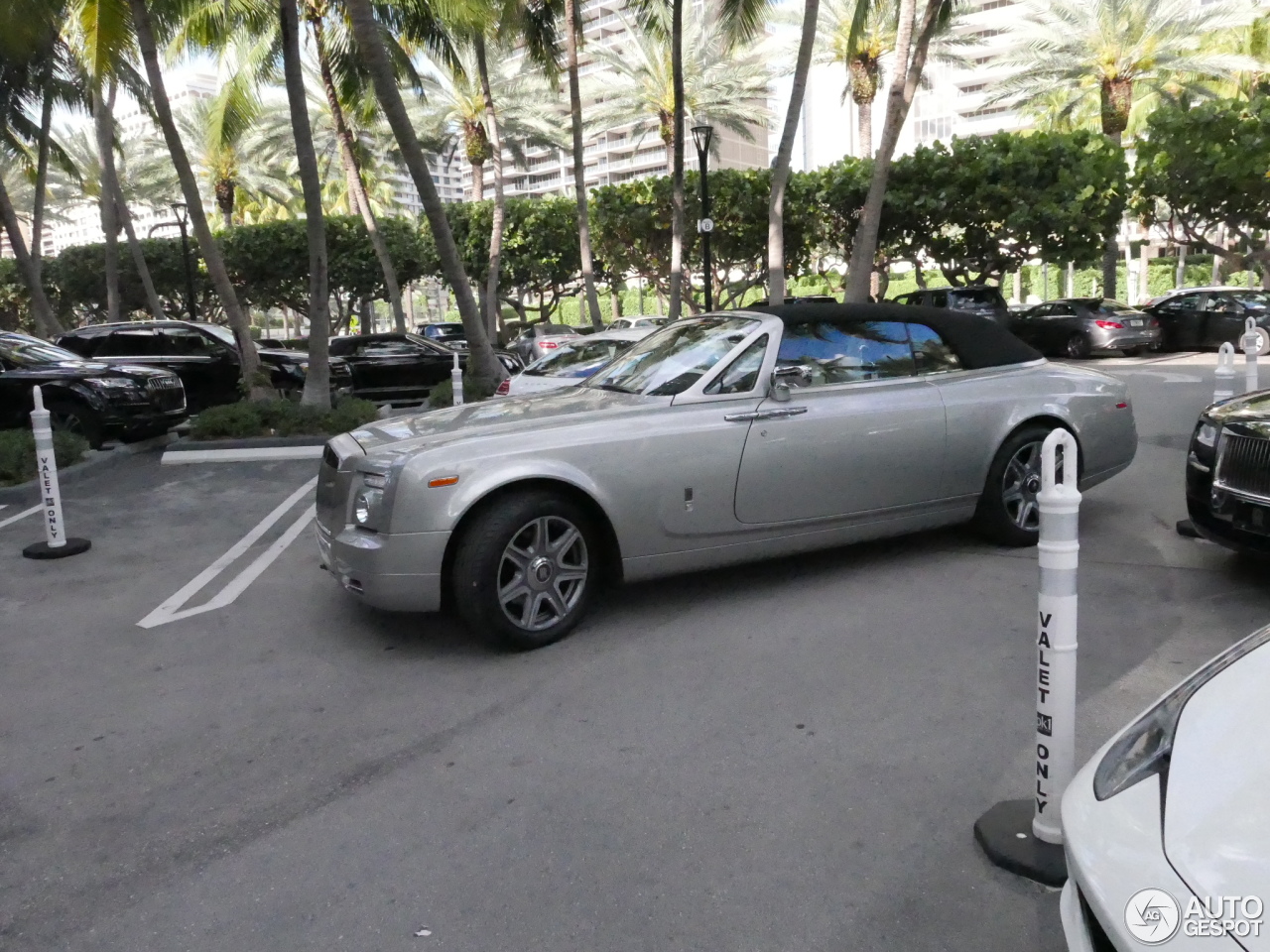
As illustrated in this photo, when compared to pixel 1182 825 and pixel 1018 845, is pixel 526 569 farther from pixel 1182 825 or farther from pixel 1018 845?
pixel 1182 825

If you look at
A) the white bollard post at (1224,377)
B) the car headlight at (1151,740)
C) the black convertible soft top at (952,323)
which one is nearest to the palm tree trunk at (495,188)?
the black convertible soft top at (952,323)

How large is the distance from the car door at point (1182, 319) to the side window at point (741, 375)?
21.5 m

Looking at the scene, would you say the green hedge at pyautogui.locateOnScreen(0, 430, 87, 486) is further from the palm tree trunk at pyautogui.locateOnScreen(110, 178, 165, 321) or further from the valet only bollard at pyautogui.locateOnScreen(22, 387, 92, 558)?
the palm tree trunk at pyautogui.locateOnScreen(110, 178, 165, 321)

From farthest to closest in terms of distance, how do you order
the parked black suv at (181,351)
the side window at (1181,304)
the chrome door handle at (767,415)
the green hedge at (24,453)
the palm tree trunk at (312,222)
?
1. the side window at (1181,304)
2. the parked black suv at (181,351)
3. the palm tree trunk at (312,222)
4. the green hedge at (24,453)
5. the chrome door handle at (767,415)

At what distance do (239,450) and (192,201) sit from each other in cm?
425

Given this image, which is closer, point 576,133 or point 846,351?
point 846,351

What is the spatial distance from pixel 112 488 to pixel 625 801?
27.1 feet

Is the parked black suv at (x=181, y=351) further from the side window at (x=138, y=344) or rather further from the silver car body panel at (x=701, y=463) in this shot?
the silver car body panel at (x=701, y=463)

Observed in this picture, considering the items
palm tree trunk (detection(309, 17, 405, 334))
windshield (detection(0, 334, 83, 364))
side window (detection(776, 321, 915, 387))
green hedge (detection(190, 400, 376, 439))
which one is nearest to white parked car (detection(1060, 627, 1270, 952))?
side window (detection(776, 321, 915, 387))

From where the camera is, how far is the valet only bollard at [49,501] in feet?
22.5

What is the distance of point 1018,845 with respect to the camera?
2977 mm

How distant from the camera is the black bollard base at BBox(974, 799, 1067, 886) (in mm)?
2865

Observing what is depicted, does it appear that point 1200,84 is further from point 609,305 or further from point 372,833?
point 372,833

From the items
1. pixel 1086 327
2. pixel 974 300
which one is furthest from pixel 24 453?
pixel 1086 327
